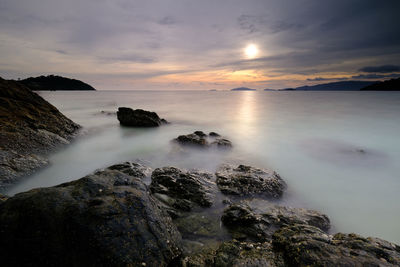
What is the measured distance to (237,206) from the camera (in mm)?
4465

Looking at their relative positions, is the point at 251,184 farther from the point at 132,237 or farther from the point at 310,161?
the point at 310,161

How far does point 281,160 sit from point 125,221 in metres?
8.42

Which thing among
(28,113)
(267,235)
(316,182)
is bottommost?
(316,182)

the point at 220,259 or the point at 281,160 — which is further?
the point at 281,160

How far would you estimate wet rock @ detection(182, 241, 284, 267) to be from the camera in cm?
284

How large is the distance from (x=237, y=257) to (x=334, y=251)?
4.63 feet

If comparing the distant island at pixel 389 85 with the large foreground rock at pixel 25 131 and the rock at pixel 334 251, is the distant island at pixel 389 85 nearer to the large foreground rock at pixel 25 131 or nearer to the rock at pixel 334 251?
the rock at pixel 334 251

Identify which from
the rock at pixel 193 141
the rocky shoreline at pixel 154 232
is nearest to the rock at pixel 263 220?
the rocky shoreline at pixel 154 232

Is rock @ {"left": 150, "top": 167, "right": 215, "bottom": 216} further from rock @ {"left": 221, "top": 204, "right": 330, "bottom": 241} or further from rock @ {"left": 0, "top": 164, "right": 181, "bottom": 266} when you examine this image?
rock @ {"left": 0, "top": 164, "right": 181, "bottom": 266}

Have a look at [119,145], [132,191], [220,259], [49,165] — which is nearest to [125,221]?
[132,191]

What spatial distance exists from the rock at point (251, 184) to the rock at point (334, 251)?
2.46 meters

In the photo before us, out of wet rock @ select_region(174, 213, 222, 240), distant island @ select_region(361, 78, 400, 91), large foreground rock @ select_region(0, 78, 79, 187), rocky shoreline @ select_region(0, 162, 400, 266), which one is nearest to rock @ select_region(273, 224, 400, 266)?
rocky shoreline @ select_region(0, 162, 400, 266)

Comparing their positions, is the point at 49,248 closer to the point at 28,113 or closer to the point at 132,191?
the point at 132,191

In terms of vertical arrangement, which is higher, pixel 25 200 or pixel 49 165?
pixel 25 200
